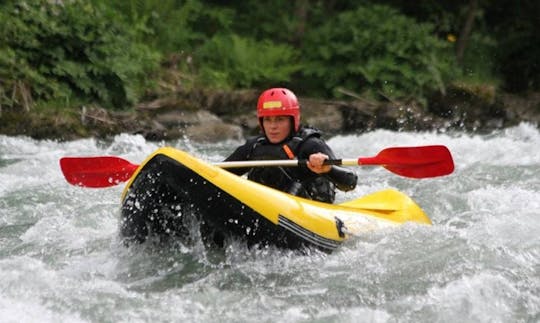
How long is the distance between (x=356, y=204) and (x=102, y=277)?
1.95 meters

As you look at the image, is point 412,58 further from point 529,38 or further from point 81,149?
point 81,149

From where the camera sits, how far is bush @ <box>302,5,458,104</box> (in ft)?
42.0

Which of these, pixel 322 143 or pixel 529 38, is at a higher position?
pixel 322 143

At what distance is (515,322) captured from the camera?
396 centimetres

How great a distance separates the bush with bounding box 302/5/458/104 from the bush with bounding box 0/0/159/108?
3.27 metres

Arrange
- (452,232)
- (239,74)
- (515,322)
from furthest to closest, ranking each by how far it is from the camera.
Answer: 1. (239,74)
2. (452,232)
3. (515,322)

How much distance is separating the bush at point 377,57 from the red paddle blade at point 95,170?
7.44 metres

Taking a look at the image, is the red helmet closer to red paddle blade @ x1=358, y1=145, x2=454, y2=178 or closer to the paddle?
the paddle

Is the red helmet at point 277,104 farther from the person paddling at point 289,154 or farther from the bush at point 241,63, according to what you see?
the bush at point 241,63

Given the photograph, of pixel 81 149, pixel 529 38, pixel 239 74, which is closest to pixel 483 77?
pixel 529 38

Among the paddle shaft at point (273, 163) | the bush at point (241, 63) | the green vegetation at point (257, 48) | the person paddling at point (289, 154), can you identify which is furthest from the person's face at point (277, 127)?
the bush at point (241, 63)

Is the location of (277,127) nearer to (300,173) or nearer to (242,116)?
(300,173)

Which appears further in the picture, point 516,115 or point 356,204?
point 516,115

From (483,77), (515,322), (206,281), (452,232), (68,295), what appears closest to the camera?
(515,322)
